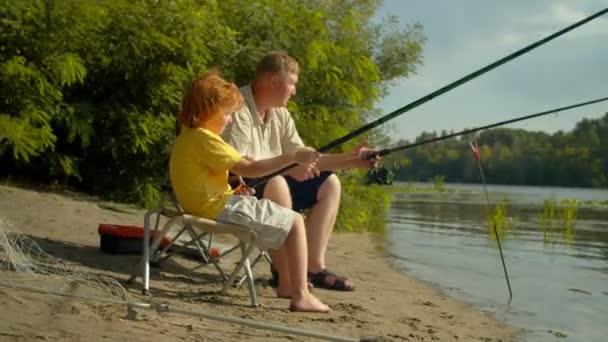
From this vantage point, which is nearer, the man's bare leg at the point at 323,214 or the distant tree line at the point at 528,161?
the man's bare leg at the point at 323,214

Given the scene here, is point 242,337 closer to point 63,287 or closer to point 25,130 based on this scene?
point 63,287

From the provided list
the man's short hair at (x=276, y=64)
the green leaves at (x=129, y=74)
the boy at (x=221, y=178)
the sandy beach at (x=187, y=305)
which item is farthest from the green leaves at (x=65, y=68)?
the boy at (x=221, y=178)

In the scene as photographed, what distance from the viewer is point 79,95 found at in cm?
937

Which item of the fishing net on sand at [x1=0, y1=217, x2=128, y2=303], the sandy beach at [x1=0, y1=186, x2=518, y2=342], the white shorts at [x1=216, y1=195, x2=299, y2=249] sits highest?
the white shorts at [x1=216, y1=195, x2=299, y2=249]

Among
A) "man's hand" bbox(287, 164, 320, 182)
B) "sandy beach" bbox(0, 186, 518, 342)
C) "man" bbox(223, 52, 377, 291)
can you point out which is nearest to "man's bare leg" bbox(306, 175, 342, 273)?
"man" bbox(223, 52, 377, 291)

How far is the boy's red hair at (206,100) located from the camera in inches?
172

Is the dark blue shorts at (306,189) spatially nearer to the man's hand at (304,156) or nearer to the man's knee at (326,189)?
the man's knee at (326,189)

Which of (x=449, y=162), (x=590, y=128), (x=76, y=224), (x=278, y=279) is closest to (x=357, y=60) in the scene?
(x=76, y=224)

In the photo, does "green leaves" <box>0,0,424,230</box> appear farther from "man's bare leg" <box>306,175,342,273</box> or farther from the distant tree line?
the distant tree line

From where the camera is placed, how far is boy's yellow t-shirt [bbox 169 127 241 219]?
169 inches

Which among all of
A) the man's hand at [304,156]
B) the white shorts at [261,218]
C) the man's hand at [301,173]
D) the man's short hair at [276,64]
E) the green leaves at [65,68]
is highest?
the green leaves at [65,68]

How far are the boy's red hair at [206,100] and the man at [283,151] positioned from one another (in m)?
0.47

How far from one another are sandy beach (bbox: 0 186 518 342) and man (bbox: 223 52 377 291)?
210 mm

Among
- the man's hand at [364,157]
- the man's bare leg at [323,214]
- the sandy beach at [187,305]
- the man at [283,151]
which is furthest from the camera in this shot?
the man's bare leg at [323,214]
